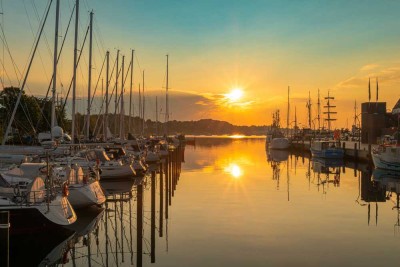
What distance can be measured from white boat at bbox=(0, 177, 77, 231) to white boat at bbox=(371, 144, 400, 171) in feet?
133

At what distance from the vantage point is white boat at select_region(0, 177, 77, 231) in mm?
19391

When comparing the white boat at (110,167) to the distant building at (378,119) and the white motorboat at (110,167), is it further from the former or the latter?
the distant building at (378,119)

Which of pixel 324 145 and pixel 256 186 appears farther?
pixel 324 145

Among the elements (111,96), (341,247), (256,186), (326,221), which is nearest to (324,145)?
(111,96)

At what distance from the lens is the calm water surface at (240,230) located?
18.1 m

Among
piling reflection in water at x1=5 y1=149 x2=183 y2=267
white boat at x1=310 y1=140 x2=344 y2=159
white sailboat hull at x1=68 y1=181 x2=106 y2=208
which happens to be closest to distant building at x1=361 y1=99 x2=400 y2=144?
white boat at x1=310 y1=140 x2=344 y2=159

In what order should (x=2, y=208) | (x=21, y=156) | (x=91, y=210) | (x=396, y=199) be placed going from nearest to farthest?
(x=2, y=208) < (x=91, y=210) < (x=21, y=156) < (x=396, y=199)

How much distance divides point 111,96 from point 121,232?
150 feet

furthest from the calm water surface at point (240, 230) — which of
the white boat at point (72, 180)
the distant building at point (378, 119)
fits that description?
the distant building at point (378, 119)

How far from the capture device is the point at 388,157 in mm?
52812

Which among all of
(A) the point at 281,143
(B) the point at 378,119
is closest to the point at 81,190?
(B) the point at 378,119

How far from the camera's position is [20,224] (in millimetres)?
19453

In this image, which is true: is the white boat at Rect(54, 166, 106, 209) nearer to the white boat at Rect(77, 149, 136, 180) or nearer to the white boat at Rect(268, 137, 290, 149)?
the white boat at Rect(77, 149, 136, 180)

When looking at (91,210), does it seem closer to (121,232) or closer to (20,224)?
(121,232)
